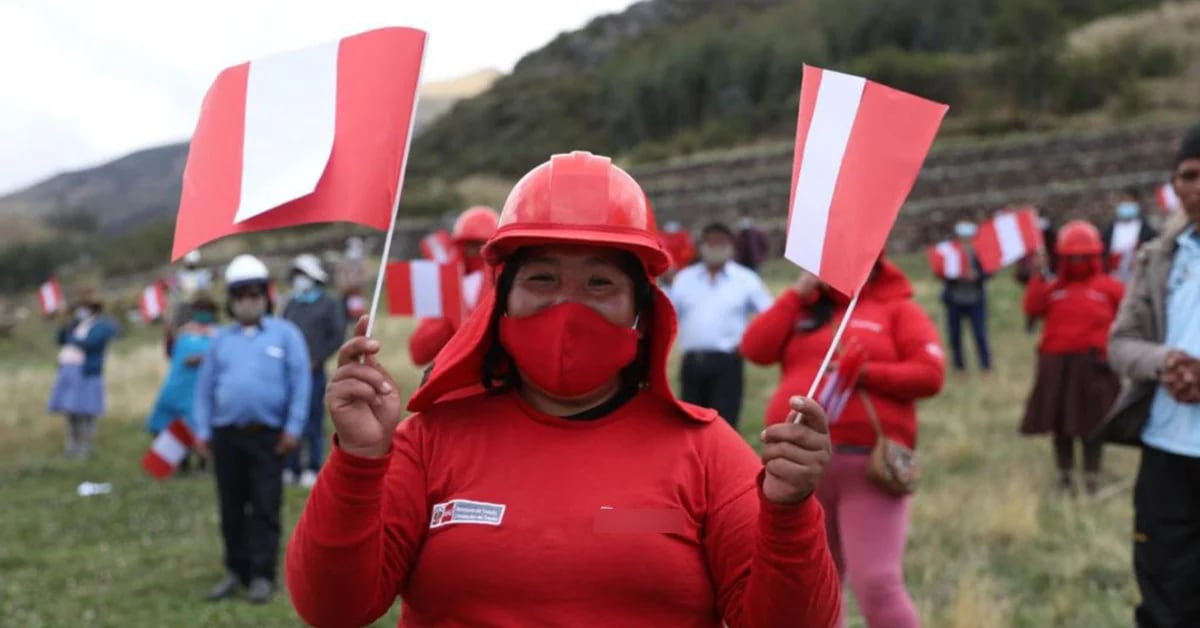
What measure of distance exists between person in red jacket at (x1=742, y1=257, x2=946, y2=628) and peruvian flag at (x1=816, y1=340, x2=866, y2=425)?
0.15 ft

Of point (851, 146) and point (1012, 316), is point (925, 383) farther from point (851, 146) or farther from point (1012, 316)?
point (1012, 316)

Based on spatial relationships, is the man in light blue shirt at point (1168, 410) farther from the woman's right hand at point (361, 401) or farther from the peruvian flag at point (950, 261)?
the peruvian flag at point (950, 261)

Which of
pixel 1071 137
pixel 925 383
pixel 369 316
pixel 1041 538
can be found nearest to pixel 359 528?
pixel 369 316

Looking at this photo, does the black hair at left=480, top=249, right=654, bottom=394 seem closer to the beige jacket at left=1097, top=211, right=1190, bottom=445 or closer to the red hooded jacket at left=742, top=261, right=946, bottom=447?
the red hooded jacket at left=742, top=261, right=946, bottom=447

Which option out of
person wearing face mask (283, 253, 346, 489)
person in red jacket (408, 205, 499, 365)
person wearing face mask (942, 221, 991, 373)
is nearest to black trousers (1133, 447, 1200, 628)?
person in red jacket (408, 205, 499, 365)

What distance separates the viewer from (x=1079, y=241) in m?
8.55

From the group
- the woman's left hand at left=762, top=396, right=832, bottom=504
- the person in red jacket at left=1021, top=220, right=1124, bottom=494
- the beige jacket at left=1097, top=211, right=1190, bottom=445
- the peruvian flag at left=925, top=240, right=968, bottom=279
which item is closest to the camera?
the woman's left hand at left=762, top=396, right=832, bottom=504

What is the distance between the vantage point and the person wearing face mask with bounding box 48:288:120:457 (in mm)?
13281

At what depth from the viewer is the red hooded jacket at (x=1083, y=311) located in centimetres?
876

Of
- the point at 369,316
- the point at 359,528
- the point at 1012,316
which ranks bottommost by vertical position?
the point at 1012,316

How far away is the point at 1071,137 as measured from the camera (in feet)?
122

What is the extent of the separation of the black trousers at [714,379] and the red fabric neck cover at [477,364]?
585 cm

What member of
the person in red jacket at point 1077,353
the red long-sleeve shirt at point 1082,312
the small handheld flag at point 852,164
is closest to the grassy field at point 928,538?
the person in red jacket at point 1077,353

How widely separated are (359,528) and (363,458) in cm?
14
